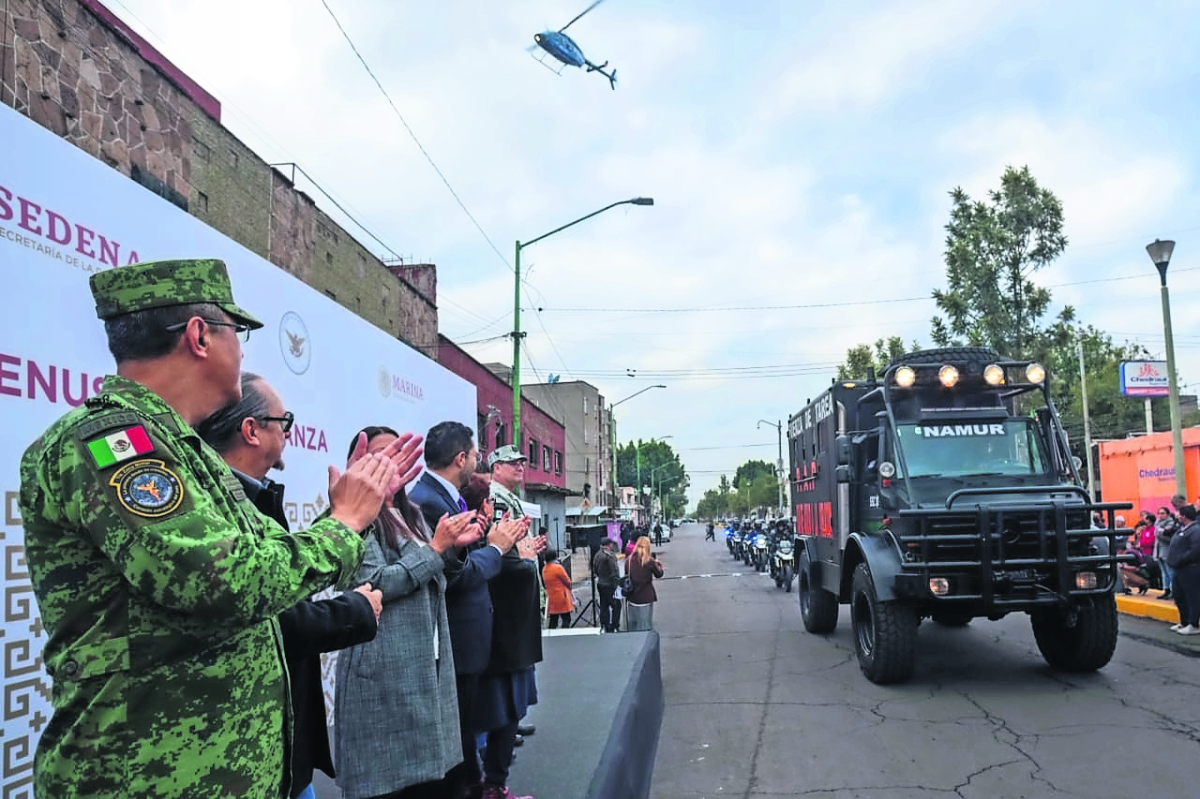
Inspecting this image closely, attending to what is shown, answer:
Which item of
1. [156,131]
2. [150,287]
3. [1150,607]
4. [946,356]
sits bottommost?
[1150,607]

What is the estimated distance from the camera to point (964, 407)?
356 inches

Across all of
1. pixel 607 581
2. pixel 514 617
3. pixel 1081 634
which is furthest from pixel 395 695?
pixel 607 581

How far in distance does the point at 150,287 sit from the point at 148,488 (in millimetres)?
482

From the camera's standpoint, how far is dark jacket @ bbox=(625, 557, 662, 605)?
36.8 ft

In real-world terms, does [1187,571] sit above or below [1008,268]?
below

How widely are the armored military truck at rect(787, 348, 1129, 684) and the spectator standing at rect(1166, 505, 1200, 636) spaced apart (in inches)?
105

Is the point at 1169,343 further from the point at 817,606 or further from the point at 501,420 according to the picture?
the point at 501,420

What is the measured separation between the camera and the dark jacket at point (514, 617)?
4.10 metres

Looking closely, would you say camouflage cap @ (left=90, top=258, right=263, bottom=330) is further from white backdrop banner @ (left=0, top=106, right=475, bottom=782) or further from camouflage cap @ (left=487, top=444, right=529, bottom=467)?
camouflage cap @ (left=487, top=444, right=529, bottom=467)

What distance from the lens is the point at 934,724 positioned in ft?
22.2

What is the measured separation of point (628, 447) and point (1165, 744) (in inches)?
5070

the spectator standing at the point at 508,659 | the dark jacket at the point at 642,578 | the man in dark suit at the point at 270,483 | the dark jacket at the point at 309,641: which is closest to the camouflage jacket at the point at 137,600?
the dark jacket at the point at 309,641

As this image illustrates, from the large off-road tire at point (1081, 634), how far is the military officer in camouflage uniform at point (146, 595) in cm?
800

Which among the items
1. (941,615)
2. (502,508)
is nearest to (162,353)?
(502,508)
